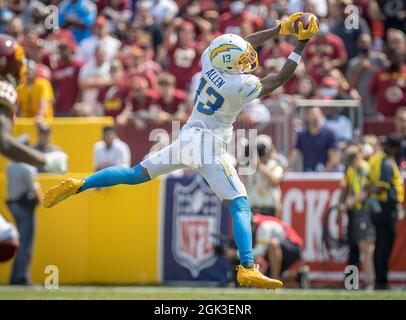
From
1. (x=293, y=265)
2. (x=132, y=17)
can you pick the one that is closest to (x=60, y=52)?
(x=132, y=17)

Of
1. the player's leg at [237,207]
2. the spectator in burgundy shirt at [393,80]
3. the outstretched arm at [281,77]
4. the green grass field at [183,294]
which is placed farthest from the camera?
the spectator in burgundy shirt at [393,80]

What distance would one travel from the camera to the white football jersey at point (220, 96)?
9.02m

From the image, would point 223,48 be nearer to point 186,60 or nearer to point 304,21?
point 304,21

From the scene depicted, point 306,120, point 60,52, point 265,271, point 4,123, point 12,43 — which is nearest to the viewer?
point 4,123

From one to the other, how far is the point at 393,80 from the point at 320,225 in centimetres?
236

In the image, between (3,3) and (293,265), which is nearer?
(293,265)

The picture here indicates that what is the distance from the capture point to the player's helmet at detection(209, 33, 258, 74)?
8.96 m

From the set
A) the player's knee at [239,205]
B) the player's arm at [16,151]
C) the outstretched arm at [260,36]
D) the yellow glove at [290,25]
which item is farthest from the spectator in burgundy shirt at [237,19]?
the player's arm at [16,151]

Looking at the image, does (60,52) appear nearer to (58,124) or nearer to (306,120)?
(58,124)

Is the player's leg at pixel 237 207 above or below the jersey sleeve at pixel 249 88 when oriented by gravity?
below

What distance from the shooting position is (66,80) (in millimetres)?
16156

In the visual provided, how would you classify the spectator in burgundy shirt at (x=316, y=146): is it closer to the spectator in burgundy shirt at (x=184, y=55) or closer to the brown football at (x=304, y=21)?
the spectator in burgundy shirt at (x=184, y=55)

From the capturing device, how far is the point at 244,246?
8.89 meters

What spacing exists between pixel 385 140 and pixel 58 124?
4.20m
